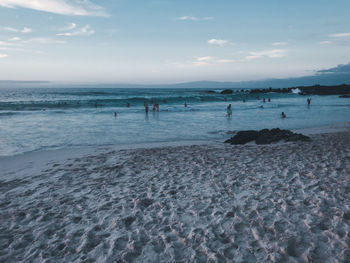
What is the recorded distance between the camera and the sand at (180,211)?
3.81 m

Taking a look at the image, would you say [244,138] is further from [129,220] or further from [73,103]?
[73,103]

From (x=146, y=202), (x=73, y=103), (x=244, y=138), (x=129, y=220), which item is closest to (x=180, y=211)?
(x=146, y=202)

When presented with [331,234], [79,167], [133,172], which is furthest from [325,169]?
[79,167]

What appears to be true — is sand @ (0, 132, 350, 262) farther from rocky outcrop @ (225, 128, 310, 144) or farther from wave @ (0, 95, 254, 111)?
wave @ (0, 95, 254, 111)

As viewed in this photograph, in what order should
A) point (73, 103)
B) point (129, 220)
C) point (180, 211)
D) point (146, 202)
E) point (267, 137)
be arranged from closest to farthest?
1. point (129, 220)
2. point (180, 211)
3. point (146, 202)
4. point (267, 137)
5. point (73, 103)

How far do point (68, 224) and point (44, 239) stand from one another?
0.51m

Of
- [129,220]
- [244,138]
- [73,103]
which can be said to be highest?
[73,103]

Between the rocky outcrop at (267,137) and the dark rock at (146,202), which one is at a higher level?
the rocky outcrop at (267,137)

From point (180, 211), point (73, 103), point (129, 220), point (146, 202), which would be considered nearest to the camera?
point (129, 220)

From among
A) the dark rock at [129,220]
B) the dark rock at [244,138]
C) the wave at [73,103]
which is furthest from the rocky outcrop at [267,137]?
the wave at [73,103]

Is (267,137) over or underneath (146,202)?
over

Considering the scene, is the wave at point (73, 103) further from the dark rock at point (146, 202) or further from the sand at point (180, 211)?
the dark rock at point (146, 202)

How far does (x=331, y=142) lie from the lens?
11.2m

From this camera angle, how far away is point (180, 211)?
16.5 feet
